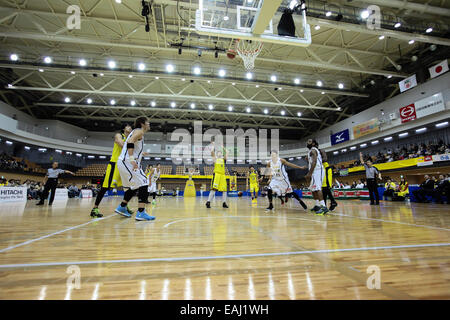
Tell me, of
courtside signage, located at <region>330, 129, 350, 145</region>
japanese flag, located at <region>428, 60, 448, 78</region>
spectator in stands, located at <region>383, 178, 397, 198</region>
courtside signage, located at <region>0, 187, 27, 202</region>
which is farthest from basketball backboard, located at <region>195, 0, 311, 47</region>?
courtside signage, located at <region>330, 129, 350, 145</region>

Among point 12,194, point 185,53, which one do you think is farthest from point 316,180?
point 185,53

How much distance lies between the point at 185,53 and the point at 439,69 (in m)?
17.0

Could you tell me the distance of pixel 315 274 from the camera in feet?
3.97

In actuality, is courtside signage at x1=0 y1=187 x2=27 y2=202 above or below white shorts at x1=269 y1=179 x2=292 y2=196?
below

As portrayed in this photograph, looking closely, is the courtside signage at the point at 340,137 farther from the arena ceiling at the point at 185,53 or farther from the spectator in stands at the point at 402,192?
the spectator in stands at the point at 402,192

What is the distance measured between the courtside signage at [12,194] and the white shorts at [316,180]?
13.0 m

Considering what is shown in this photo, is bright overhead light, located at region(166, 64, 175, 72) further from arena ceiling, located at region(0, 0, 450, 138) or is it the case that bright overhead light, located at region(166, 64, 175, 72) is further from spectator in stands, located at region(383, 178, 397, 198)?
spectator in stands, located at region(383, 178, 397, 198)

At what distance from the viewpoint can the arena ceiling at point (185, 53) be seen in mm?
11367

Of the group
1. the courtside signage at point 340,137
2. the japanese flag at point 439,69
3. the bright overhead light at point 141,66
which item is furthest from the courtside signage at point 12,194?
the courtside signage at point 340,137

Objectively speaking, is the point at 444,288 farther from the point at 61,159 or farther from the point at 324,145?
the point at 61,159

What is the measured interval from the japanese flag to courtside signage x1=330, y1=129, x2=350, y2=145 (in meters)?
8.07

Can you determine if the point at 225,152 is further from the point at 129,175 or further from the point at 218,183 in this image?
the point at 129,175

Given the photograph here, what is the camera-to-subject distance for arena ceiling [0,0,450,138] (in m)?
11.4
